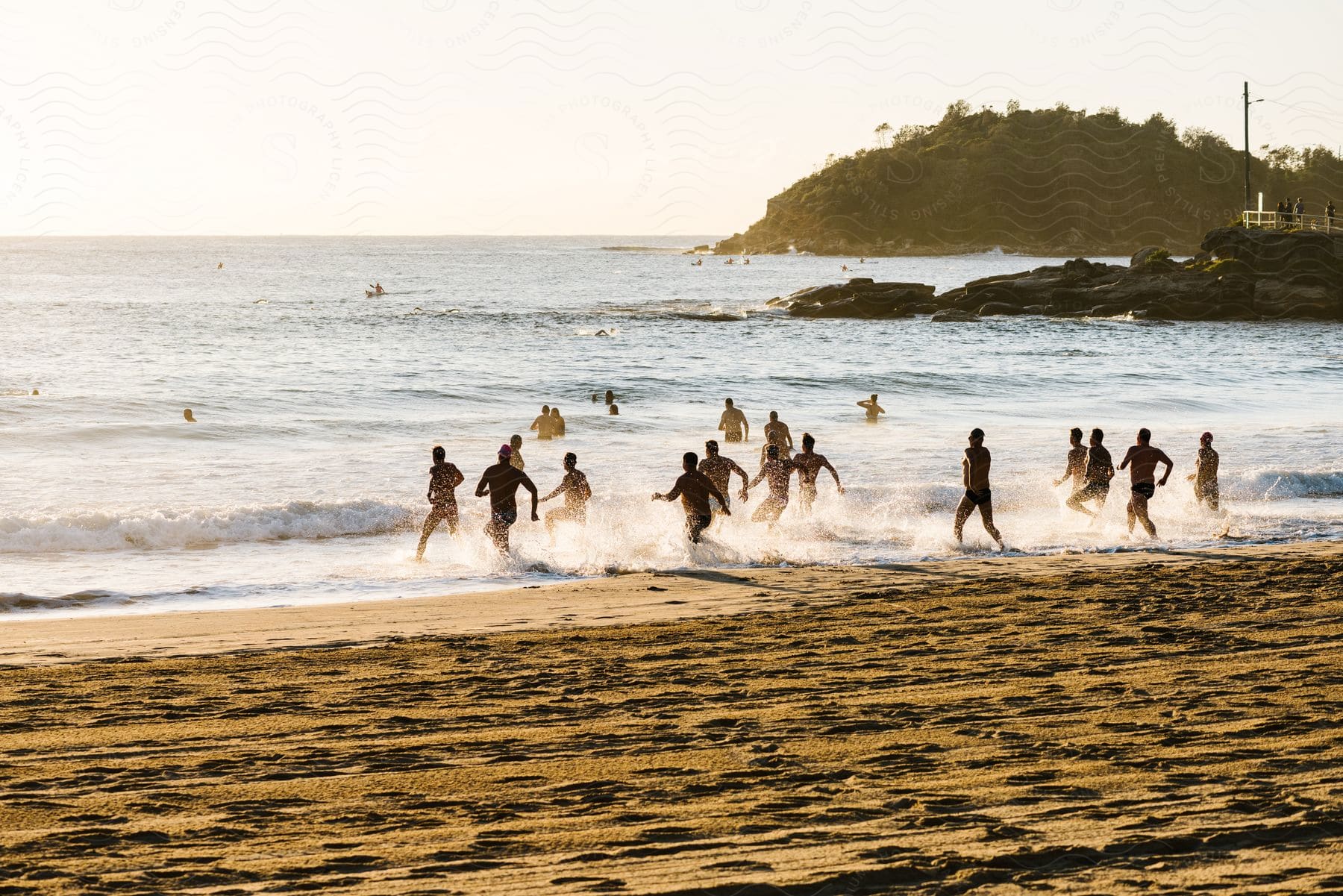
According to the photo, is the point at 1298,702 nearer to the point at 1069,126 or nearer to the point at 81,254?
the point at 81,254

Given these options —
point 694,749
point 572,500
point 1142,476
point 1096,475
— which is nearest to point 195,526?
point 572,500

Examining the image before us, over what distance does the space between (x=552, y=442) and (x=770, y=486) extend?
8.89m

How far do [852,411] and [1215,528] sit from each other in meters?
14.3

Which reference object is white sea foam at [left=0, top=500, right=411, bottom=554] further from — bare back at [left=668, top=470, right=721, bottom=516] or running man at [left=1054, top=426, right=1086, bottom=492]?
running man at [left=1054, top=426, right=1086, bottom=492]

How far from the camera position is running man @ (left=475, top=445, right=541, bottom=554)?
495 inches

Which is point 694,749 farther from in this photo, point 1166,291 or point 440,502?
point 1166,291

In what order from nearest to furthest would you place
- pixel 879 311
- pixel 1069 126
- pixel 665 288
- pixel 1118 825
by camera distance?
pixel 1118 825
pixel 879 311
pixel 665 288
pixel 1069 126

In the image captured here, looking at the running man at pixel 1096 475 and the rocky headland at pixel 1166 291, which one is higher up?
the rocky headland at pixel 1166 291

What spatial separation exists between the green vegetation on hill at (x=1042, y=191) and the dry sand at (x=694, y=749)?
150060mm

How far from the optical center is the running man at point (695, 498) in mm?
12523

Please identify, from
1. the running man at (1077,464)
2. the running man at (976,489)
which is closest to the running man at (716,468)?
the running man at (976,489)

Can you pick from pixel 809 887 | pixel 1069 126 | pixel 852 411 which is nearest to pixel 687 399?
pixel 852 411

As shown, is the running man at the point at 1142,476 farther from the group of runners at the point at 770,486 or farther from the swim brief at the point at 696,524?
the swim brief at the point at 696,524

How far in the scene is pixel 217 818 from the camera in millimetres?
5082
